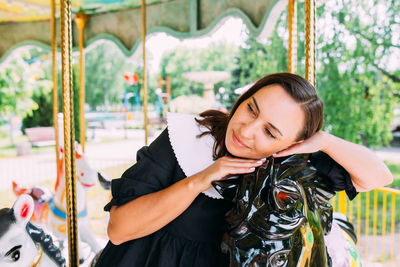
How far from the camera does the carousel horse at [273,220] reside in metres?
0.67

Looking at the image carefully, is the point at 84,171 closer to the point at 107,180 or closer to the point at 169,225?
the point at 107,180

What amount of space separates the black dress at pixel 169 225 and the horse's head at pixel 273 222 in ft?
0.42

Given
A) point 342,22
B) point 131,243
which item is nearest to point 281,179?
point 131,243

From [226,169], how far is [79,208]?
2.15m

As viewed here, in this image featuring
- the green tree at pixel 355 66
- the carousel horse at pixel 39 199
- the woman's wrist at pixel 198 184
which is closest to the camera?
the woman's wrist at pixel 198 184

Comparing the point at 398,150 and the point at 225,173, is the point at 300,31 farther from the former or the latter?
the point at 225,173

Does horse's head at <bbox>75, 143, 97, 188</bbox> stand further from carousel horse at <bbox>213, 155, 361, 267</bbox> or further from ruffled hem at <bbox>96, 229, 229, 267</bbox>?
carousel horse at <bbox>213, 155, 361, 267</bbox>

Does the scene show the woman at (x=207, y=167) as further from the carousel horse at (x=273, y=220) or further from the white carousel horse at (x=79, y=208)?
the white carousel horse at (x=79, y=208)

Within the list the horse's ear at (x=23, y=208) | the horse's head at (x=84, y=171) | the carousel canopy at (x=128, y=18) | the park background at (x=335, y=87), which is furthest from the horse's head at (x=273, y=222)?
the horse's head at (x=84, y=171)

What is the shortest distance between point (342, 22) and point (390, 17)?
2.58 feet

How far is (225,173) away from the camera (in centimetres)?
75

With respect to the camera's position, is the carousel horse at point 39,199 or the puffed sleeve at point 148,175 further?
the carousel horse at point 39,199

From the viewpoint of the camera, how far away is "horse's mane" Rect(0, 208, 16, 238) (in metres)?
1.44

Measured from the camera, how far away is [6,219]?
1.46 metres
